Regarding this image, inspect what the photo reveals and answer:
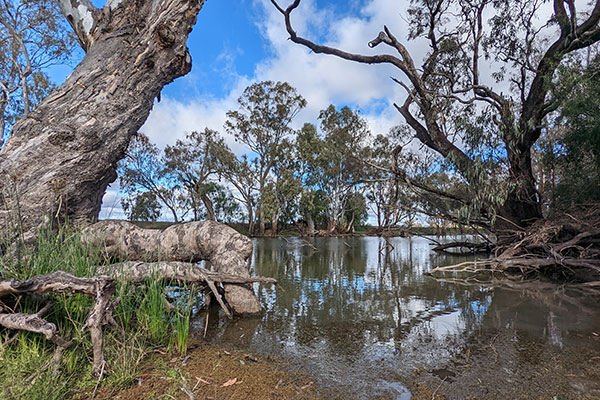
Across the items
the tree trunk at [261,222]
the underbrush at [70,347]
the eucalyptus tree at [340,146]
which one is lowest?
the underbrush at [70,347]

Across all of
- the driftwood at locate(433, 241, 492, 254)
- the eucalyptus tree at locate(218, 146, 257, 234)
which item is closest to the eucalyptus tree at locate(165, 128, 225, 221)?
the eucalyptus tree at locate(218, 146, 257, 234)

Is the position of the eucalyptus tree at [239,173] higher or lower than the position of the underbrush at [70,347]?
higher

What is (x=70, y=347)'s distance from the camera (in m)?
1.58

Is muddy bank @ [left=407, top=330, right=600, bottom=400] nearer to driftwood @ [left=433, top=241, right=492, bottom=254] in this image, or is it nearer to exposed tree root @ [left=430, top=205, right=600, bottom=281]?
exposed tree root @ [left=430, top=205, right=600, bottom=281]

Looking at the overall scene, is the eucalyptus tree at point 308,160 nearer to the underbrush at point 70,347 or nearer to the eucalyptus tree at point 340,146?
the eucalyptus tree at point 340,146

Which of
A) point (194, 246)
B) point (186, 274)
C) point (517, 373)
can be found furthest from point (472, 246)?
point (186, 274)

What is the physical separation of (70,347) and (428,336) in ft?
8.47

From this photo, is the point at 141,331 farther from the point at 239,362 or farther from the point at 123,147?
the point at 123,147

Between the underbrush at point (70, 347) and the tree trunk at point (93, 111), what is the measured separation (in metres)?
0.84

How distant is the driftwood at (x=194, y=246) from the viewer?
3164 mm

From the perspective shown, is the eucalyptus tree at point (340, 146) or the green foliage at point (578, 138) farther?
the eucalyptus tree at point (340, 146)

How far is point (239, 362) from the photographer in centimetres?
187

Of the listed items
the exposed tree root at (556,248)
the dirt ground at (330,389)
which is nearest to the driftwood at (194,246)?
the dirt ground at (330,389)

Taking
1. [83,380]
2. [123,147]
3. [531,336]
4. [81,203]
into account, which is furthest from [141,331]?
[531,336]
